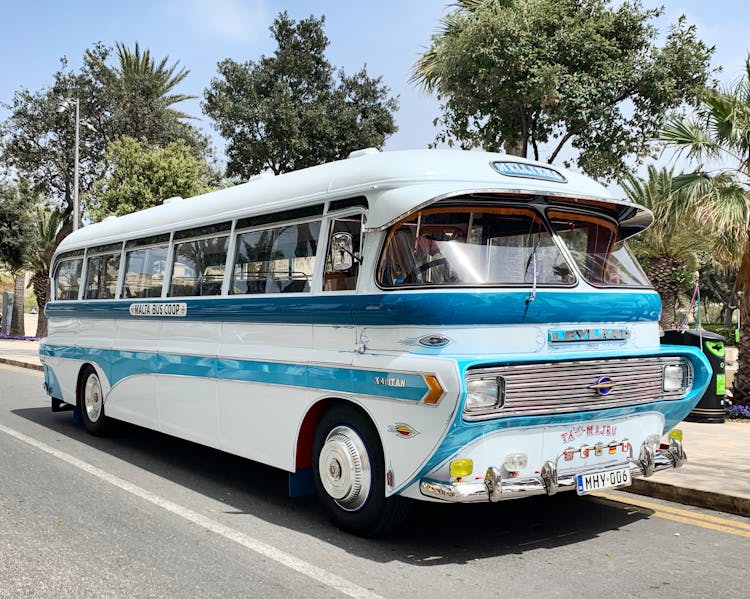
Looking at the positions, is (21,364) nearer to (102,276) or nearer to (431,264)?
(102,276)

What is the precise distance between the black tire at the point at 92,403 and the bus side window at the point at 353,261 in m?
4.80

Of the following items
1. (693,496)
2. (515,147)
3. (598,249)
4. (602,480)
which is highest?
(515,147)

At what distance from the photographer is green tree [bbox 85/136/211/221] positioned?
24562 millimetres

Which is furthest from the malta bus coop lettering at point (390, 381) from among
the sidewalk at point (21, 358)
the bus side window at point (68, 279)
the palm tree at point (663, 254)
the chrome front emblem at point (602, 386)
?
the sidewalk at point (21, 358)

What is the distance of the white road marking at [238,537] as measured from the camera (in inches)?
180

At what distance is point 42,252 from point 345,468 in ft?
118

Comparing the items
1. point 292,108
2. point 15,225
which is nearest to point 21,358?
point 292,108

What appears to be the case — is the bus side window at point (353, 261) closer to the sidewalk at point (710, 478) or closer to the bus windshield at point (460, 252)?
the bus windshield at point (460, 252)

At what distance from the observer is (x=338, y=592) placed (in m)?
4.46

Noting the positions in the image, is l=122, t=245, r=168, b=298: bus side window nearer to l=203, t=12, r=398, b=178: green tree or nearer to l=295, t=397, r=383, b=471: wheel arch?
l=295, t=397, r=383, b=471: wheel arch

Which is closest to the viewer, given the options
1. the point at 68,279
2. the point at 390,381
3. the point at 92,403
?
the point at 390,381

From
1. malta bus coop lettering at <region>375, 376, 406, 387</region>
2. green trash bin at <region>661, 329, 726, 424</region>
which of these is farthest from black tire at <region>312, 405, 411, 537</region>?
green trash bin at <region>661, 329, 726, 424</region>

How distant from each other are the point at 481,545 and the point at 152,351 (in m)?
4.26

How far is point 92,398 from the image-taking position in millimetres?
9789
